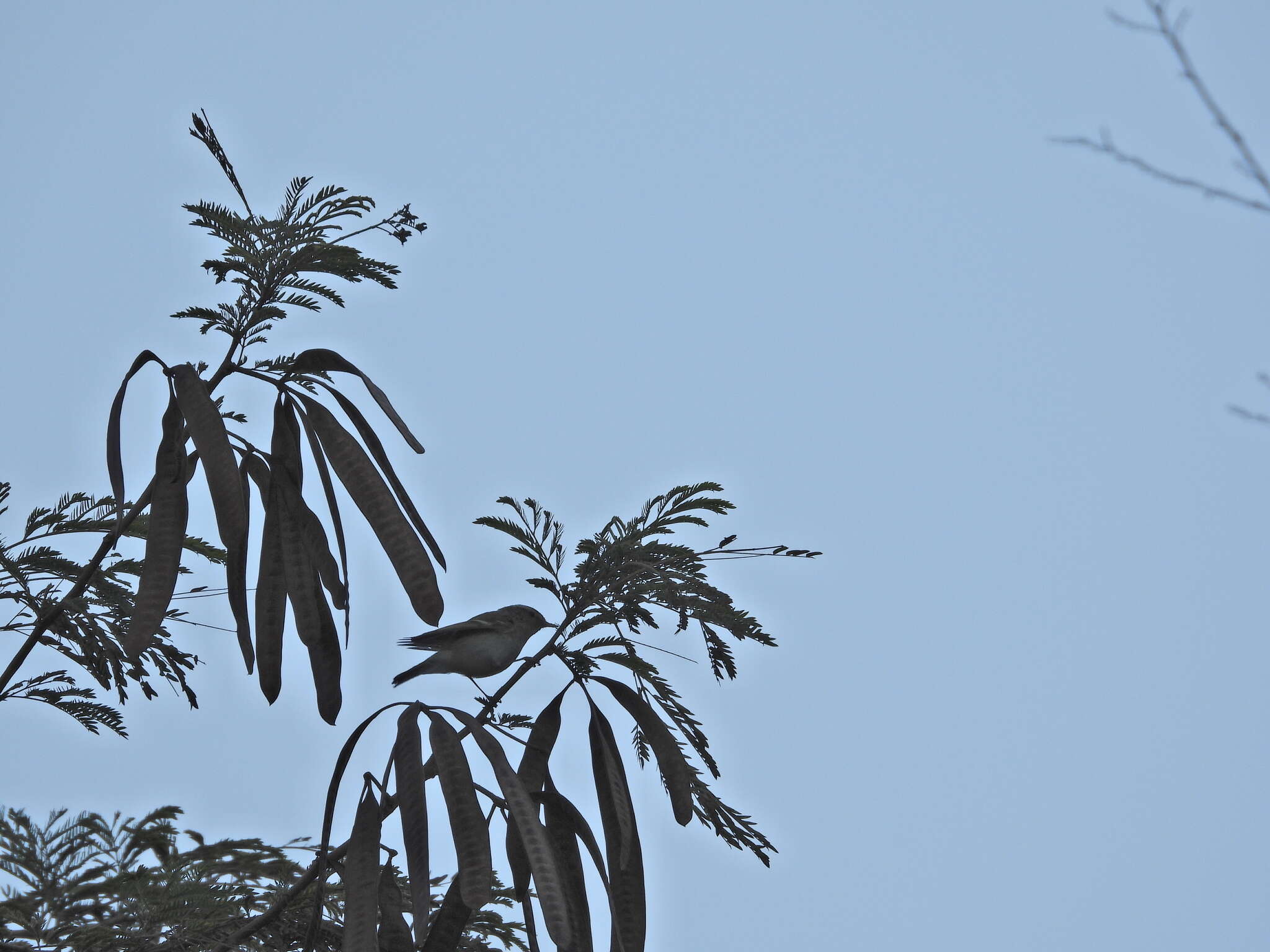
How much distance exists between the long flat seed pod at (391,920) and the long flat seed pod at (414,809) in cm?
33

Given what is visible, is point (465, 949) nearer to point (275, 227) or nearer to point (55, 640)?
point (55, 640)

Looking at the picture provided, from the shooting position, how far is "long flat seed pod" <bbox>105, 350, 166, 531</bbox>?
3225 mm

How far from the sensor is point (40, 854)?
409 centimetres

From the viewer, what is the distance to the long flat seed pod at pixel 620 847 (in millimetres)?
3180

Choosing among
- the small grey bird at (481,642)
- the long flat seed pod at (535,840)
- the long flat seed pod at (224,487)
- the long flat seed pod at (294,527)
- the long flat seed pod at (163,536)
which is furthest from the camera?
the small grey bird at (481,642)

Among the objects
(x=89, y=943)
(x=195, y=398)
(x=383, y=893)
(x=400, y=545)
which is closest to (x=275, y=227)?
(x=195, y=398)

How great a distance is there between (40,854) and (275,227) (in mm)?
2256

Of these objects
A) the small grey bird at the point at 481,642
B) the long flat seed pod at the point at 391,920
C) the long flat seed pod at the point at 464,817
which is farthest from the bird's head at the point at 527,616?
the long flat seed pod at the point at 391,920

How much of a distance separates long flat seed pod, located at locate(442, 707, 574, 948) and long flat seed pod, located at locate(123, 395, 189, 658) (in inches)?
30.2

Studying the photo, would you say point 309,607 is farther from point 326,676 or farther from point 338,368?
point 338,368

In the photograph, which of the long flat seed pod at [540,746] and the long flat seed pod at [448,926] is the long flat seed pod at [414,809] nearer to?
the long flat seed pod at [448,926]

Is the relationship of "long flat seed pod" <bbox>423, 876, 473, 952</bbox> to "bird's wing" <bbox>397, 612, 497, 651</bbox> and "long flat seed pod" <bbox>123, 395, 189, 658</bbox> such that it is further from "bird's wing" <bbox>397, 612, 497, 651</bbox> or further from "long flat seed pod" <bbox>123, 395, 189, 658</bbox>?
"long flat seed pod" <bbox>123, 395, 189, 658</bbox>

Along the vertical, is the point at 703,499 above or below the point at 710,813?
above

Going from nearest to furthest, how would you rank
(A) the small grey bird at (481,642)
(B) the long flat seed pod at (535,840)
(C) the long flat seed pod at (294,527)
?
(B) the long flat seed pod at (535,840)
(C) the long flat seed pod at (294,527)
(A) the small grey bird at (481,642)
